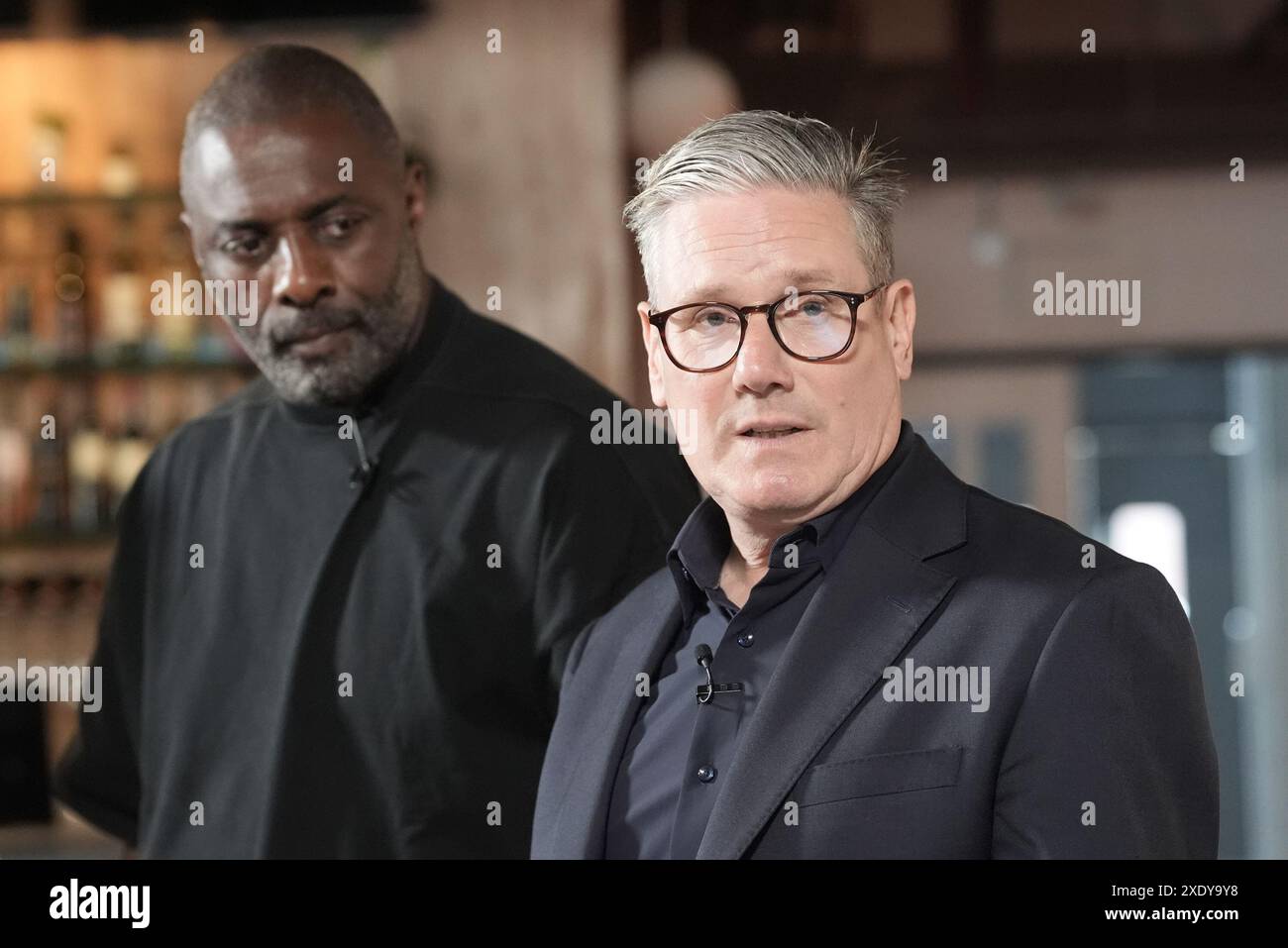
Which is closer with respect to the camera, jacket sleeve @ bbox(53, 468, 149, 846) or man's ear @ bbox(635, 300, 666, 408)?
man's ear @ bbox(635, 300, 666, 408)

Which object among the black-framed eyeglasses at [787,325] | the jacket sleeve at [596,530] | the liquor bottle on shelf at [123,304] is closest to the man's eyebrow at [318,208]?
the jacket sleeve at [596,530]

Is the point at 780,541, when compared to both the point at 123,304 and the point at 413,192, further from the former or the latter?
the point at 123,304

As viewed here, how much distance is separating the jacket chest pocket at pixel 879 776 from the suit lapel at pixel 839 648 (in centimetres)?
2

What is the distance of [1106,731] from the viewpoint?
1.18 metres

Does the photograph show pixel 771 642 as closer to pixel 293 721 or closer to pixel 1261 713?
pixel 293 721

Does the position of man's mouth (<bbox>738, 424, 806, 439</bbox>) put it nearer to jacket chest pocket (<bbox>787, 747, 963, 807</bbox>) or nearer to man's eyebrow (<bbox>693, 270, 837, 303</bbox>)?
man's eyebrow (<bbox>693, 270, 837, 303</bbox>)

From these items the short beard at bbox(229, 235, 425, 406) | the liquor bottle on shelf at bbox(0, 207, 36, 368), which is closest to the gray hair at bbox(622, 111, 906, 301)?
the short beard at bbox(229, 235, 425, 406)

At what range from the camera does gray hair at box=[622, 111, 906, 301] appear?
133 cm

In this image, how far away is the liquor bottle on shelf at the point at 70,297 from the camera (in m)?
2.81

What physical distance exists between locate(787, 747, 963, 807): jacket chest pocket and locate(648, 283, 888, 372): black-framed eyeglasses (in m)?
0.39

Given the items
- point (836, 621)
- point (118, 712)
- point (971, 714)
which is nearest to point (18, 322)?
point (118, 712)

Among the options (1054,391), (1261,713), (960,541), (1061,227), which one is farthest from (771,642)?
(1261,713)

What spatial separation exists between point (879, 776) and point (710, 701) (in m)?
0.18

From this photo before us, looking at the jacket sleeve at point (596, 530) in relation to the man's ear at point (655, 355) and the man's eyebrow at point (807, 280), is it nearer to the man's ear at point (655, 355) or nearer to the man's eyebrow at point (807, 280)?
the man's ear at point (655, 355)
